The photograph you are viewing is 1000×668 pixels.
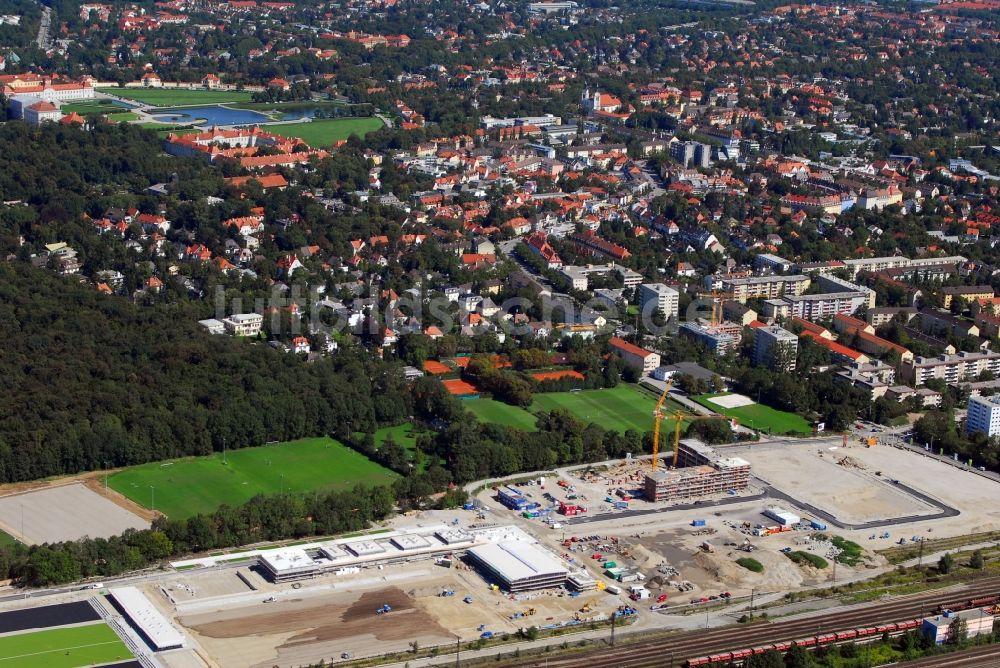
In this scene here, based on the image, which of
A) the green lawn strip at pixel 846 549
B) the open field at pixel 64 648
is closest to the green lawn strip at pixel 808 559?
the green lawn strip at pixel 846 549

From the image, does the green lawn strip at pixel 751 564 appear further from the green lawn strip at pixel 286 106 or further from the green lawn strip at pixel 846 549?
the green lawn strip at pixel 286 106

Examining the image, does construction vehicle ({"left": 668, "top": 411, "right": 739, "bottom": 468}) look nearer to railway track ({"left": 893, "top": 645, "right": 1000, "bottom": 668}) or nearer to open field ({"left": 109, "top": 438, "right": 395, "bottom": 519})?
open field ({"left": 109, "top": 438, "right": 395, "bottom": 519})

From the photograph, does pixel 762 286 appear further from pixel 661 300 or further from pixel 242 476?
pixel 242 476

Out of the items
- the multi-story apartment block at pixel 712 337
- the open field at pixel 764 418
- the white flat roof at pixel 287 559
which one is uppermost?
the multi-story apartment block at pixel 712 337

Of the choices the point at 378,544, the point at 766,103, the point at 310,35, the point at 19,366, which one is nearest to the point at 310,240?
the point at 19,366

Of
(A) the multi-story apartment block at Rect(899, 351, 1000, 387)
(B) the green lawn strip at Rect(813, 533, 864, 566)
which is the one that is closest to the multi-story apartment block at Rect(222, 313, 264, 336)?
(A) the multi-story apartment block at Rect(899, 351, 1000, 387)

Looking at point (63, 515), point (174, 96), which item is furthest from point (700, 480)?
point (174, 96)

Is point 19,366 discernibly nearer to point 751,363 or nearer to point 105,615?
point 105,615
